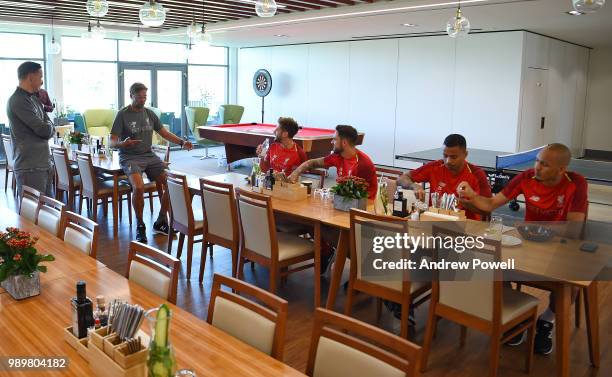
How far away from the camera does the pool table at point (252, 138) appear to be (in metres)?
8.47

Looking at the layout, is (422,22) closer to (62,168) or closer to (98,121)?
(62,168)

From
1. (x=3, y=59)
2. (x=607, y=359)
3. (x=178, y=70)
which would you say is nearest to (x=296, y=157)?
(x=607, y=359)

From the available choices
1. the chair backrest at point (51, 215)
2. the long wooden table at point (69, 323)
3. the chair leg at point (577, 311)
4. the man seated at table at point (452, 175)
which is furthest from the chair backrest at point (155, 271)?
the chair leg at point (577, 311)

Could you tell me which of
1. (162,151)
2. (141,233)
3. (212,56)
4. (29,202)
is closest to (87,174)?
(141,233)

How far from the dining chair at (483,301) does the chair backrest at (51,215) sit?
7.05ft

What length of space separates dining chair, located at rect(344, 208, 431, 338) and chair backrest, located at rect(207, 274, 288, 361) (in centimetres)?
120

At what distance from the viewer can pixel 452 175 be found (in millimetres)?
4137

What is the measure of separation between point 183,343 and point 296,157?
11.3 feet

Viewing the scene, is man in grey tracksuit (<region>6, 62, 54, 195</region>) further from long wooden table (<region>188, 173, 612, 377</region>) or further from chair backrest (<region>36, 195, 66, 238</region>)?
long wooden table (<region>188, 173, 612, 377</region>)

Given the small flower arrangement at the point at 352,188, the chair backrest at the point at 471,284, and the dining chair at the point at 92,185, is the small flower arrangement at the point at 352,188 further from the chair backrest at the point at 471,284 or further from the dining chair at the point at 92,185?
the dining chair at the point at 92,185

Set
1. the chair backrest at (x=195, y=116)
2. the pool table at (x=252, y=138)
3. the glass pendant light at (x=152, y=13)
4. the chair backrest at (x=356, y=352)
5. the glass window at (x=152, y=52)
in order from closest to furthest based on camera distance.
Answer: the chair backrest at (x=356, y=352), the glass pendant light at (x=152, y=13), the pool table at (x=252, y=138), the chair backrest at (x=195, y=116), the glass window at (x=152, y=52)

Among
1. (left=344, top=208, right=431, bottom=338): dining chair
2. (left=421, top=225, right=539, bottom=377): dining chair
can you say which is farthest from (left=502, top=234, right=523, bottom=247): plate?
(left=344, top=208, right=431, bottom=338): dining chair

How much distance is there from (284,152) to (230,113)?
23.0 ft

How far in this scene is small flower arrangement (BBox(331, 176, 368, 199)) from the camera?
390cm
